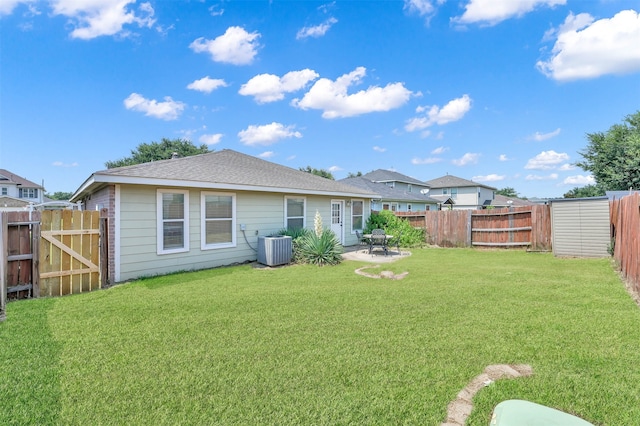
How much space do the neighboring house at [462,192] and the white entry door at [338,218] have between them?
2667cm

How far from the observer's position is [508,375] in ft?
8.93

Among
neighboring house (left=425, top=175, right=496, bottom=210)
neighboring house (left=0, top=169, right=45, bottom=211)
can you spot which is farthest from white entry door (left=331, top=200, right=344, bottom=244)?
neighboring house (left=0, top=169, right=45, bottom=211)

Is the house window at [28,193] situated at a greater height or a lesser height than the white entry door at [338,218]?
greater

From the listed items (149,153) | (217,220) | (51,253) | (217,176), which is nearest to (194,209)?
(217,220)

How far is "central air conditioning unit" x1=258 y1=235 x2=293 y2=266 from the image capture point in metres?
8.71

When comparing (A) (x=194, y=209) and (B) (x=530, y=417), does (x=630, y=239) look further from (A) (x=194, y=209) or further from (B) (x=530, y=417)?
(A) (x=194, y=209)

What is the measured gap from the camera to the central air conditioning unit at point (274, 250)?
28.6 ft

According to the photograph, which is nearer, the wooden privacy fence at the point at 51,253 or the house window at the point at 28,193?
the wooden privacy fence at the point at 51,253

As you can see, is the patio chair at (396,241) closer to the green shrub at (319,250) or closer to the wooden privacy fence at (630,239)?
the green shrub at (319,250)

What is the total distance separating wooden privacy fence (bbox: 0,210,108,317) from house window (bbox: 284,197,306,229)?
18.4 ft

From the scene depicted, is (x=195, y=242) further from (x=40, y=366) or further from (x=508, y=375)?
(x=508, y=375)

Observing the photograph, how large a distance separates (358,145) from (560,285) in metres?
21.3

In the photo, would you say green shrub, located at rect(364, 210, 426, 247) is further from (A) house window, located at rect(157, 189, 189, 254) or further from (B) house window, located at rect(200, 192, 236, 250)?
(A) house window, located at rect(157, 189, 189, 254)

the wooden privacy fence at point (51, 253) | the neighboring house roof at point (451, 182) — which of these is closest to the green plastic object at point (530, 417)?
the wooden privacy fence at point (51, 253)
